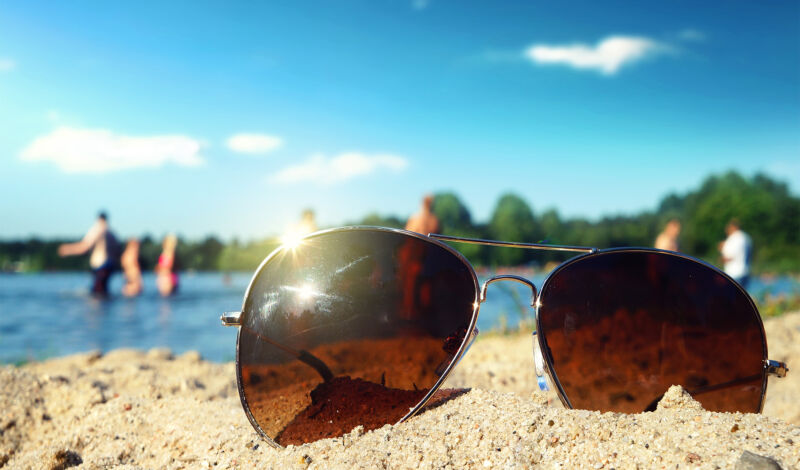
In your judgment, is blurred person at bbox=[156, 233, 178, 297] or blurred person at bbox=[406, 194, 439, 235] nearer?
blurred person at bbox=[406, 194, 439, 235]

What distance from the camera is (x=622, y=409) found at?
158 centimetres

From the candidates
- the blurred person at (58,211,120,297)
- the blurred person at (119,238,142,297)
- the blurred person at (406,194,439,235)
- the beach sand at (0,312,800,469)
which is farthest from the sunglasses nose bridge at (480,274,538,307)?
the blurred person at (119,238,142,297)

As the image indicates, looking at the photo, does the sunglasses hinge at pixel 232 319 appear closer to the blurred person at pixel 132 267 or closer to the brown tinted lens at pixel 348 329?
the brown tinted lens at pixel 348 329

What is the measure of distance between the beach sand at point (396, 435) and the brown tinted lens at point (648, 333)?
11cm

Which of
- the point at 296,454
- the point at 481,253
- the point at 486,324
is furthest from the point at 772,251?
the point at 296,454

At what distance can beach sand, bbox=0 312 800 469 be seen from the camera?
113cm

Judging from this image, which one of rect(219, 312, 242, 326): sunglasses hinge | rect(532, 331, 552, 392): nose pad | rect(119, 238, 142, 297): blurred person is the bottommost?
rect(119, 238, 142, 297): blurred person

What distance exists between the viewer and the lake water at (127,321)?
7.34 metres

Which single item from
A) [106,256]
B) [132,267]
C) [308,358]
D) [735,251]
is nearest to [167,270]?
[132,267]

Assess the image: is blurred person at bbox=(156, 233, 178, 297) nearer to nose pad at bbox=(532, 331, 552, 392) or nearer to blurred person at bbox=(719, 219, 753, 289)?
blurred person at bbox=(719, 219, 753, 289)

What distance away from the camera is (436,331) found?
154 centimetres

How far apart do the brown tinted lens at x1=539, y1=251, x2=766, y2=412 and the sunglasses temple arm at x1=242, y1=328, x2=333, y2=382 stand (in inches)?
27.3

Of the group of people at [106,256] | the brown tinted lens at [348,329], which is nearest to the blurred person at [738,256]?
the brown tinted lens at [348,329]

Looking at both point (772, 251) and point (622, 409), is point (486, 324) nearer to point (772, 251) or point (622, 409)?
point (622, 409)
